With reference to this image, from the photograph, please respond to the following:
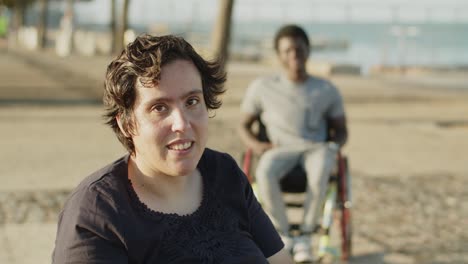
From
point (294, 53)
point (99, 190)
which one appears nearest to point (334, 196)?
point (294, 53)

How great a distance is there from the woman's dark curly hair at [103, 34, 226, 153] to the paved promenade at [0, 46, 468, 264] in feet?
10.2

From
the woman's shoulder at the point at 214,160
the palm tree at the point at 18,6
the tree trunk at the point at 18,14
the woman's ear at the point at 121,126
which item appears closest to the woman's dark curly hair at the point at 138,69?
the woman's ear at the point at 121,126

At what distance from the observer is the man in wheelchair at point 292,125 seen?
511 cm

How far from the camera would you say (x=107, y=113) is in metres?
2.47

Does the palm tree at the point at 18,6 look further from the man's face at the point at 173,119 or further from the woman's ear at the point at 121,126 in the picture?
the man's face at the point at 173,119

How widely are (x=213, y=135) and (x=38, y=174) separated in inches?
123

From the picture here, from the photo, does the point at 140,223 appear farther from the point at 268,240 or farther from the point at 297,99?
the point at 297,99

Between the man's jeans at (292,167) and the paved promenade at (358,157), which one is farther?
the paved promenade at (358,157)

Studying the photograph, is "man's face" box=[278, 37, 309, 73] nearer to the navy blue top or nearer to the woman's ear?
the navy blue top

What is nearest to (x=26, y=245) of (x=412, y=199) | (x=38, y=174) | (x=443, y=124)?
(x=38, y=174)

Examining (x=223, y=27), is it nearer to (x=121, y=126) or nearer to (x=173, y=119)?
(x=121, y=126)

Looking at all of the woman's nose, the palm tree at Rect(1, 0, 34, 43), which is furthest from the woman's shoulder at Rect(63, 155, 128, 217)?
the palm tree at Rect(1, 0, 34, 43)

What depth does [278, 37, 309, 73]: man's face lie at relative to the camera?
5.47 meters

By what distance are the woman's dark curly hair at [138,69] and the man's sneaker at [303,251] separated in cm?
268
